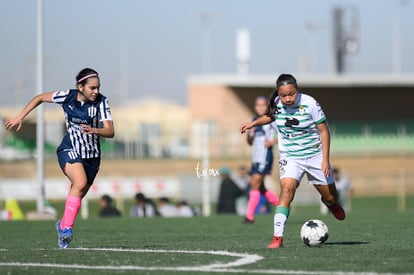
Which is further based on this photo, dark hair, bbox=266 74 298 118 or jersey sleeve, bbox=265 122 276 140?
jersey sleeve, bbox=265 122 276 140

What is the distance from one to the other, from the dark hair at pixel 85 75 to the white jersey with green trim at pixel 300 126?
2.06m

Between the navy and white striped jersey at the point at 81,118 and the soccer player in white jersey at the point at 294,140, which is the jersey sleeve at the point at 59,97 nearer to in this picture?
the navy and white striped jersey at the point at 81,118

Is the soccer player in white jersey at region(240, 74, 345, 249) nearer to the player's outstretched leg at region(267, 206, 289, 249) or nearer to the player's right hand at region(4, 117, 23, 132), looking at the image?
the player's outstretched leg at region(267, 206, 289, 249)

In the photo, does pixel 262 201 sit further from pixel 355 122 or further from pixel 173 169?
pixel 355 122

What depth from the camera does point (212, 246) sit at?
11.7 meters

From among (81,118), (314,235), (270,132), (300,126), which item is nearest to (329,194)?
(314,235)

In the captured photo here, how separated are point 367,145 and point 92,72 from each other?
4879 centimetres

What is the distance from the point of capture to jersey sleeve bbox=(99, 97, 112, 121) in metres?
11.5

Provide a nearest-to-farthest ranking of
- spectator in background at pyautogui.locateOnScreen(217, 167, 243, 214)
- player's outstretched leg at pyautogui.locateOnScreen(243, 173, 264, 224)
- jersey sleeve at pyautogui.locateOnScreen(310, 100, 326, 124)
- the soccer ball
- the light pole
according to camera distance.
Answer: jersey sleeve at pyautogui.locateOnScreen(310, 100, 326, 124), the soccer ball, player's outstretched leg at pyautogui.locateOnScreen(243, 173, 264, 224), the light pole, spectator in background at pyautogui.locateOnScreen(217, 167, 243, 214)

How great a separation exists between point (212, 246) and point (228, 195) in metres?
17.6

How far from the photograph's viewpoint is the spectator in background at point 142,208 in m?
26.4

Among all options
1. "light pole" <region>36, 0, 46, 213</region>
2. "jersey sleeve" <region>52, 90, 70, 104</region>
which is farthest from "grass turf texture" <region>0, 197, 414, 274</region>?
"light pole" <region>36, 0, 46, 213</region>

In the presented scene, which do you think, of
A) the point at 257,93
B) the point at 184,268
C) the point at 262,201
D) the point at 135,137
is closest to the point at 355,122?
the point at 257,93

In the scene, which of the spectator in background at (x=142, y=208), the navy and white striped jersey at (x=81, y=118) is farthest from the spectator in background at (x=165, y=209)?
the navy and white striped jersey at (x=81, y=118)
